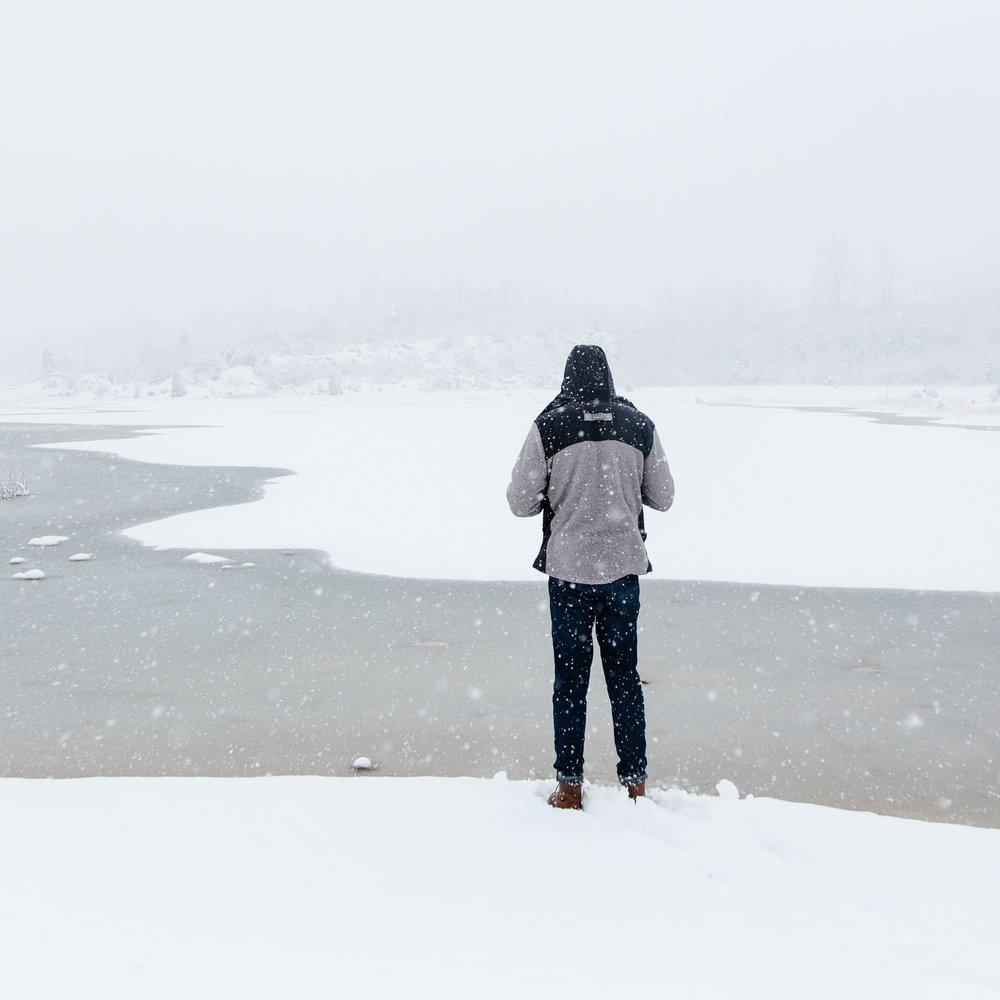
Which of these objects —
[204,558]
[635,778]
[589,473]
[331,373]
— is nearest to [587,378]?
[589,473]

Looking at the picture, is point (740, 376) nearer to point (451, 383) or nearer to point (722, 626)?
point (451, 383)

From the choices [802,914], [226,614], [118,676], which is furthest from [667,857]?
[226,614]

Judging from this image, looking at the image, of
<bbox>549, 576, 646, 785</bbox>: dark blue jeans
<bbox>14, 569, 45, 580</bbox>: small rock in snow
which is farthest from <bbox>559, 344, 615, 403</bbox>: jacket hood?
<bbox>14, 569, 45, 580</bbox>: small rock in snow

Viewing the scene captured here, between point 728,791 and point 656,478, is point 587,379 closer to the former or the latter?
point 656,478

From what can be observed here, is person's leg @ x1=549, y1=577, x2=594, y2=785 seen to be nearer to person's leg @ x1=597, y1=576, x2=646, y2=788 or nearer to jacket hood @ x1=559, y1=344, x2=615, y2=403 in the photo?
person's leg @ x1=597, y1=576, x2=646, y2=788

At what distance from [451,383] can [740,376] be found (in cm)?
3061

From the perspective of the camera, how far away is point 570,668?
3137 mm

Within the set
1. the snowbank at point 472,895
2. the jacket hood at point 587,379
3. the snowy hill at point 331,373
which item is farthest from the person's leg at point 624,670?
the snowy hill at point 331,373

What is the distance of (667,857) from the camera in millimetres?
2826

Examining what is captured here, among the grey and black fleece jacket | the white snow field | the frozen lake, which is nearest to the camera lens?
the grey and black fleece jacket

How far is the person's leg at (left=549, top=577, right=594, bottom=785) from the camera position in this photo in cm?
312

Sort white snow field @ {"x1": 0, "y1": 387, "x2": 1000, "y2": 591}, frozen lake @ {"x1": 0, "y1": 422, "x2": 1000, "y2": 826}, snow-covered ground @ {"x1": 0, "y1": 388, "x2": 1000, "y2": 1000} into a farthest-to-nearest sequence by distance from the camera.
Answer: white snow field @ {"x1": 0, "y1": 387, "x2": 1000, "y2": 591} < frozen lake @ {"x1": 0, "y1": 422, "x2": 1000, "y2": 826} < snow-covered ground @ {"x1": 0, "y1": 388, "x2": 1000, "y2": 1000}

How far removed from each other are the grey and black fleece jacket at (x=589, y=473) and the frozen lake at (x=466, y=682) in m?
1.23

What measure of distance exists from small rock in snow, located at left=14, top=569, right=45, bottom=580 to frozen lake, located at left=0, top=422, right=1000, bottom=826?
0.10m
